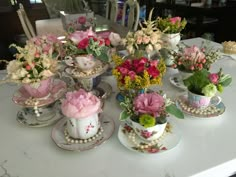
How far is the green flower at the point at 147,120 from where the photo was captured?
710 millimetres

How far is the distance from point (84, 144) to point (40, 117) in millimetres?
250

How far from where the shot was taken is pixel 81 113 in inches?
28.6

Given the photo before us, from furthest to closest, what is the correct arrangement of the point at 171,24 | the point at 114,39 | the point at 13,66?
the point at 171,24 → the point at 114,39 → the point at 13,66

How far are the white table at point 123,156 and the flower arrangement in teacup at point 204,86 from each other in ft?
0.22

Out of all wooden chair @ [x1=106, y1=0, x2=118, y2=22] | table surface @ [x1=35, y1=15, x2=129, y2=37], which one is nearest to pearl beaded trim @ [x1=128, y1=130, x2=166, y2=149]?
table surface @ [x1=35, y1=15, x2=129, y2=37]

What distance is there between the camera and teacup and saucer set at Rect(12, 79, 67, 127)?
35.0 inches

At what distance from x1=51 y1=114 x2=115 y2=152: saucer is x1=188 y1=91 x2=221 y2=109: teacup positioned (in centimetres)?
31

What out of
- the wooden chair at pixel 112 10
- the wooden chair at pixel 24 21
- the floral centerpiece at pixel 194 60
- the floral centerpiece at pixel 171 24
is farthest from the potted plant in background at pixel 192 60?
the wooden chair at pixel 112 10

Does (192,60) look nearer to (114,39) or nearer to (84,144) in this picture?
(114,39)

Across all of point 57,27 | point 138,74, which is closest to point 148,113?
point 138,74

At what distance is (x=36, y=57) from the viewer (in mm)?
836

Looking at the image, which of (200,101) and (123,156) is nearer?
(123,156)

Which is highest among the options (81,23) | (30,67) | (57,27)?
(30,67)

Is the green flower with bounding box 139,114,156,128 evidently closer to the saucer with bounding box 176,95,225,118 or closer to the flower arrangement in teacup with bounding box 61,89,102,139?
the flower arrangement in teacup with bounding box 61,89,102,139
